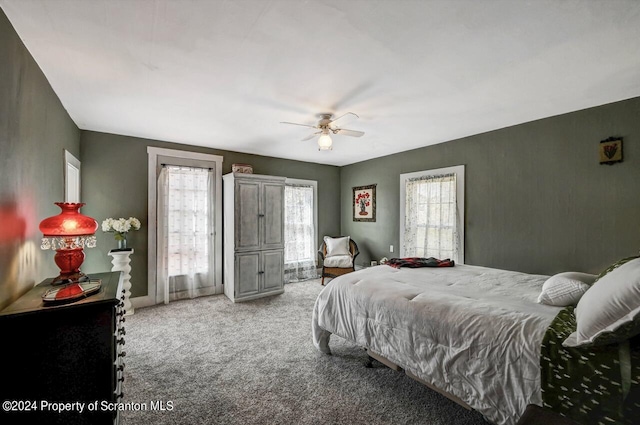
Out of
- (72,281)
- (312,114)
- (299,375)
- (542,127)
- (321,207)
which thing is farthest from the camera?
(321,207)

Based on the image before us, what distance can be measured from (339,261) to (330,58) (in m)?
3.74

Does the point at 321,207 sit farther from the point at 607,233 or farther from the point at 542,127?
the point at 607,233

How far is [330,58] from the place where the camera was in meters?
1.97

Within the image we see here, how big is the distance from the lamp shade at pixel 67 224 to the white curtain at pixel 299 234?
386cm

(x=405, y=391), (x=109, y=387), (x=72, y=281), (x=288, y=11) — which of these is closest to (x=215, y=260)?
(x=72, y=281)

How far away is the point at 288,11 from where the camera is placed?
1516 mm

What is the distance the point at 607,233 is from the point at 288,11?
3660 millimetres

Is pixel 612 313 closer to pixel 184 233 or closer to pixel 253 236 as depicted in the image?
pixel 253 236

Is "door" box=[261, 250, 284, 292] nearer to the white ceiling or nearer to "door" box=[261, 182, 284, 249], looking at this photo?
"door" box=[261, 182, 284, 249]

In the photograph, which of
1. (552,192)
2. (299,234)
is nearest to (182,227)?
(299,234)

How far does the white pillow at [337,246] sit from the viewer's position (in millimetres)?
5379

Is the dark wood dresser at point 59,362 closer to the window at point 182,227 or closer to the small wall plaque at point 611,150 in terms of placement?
the window at point 182,227

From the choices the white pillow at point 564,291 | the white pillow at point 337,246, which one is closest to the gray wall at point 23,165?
the white pillow at point 564,291

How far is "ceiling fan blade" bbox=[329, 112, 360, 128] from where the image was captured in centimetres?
303
